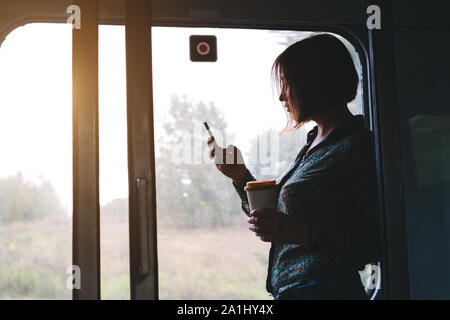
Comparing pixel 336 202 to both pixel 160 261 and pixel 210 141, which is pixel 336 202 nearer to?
pixel 210 141

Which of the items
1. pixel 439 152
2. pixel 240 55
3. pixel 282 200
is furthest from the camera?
pixel 439 152

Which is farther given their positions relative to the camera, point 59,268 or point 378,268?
point 378,268

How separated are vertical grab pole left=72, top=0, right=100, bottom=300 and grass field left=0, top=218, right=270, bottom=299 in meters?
0.49

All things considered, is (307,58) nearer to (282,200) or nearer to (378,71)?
(378,71)

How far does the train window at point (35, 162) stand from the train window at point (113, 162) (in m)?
0.13

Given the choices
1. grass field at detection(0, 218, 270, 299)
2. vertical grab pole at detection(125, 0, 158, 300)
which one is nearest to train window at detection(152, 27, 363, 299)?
grass field at detection(0, 218, 270, 299)

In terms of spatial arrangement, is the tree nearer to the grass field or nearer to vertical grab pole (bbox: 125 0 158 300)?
the grass field

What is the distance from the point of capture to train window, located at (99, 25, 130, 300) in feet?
5.07

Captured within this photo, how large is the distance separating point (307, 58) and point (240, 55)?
0.47 meters

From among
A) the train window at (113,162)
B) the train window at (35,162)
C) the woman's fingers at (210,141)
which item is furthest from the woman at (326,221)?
the train window at (35,162)

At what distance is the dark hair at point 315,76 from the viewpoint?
123cm

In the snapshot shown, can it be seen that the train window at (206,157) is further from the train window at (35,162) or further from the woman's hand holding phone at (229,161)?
the train window at (35,162)

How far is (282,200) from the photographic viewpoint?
1146mm
